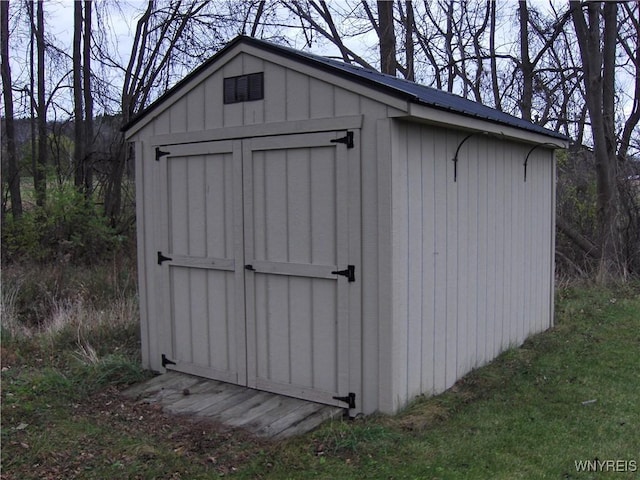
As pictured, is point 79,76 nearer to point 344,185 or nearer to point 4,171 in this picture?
point 4,171

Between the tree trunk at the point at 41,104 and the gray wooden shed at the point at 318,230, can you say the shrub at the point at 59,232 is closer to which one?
the tree trunk at the point at 41,104

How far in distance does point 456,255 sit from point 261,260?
4.90 ft

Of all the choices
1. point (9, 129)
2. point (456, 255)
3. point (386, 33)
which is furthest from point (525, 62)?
point (9, 129)

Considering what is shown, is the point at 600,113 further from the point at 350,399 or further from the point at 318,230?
the point at 350,399

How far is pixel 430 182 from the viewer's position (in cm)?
436

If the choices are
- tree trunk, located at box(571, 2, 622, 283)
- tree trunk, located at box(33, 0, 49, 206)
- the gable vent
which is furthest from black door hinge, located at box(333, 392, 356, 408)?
tree trunk, located at box(33, 0, 49, 206)

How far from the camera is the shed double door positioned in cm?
416

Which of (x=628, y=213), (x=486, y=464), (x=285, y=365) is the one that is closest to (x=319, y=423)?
(x=285, y=365)

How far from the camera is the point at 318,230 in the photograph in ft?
13.9

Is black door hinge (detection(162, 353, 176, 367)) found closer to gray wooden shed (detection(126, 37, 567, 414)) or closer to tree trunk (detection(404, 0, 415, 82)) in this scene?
gray wooden shed (detection(126, 37, 567, 414))

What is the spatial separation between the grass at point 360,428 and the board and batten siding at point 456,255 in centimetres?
24

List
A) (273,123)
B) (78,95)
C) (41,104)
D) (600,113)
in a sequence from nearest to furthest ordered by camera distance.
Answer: (273,123)
(600,113)
(78,95)
(41,104)

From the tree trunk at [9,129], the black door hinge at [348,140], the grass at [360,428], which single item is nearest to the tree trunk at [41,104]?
the tree trunk at [9,129]

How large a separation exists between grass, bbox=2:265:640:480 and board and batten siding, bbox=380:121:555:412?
244 millimetres
